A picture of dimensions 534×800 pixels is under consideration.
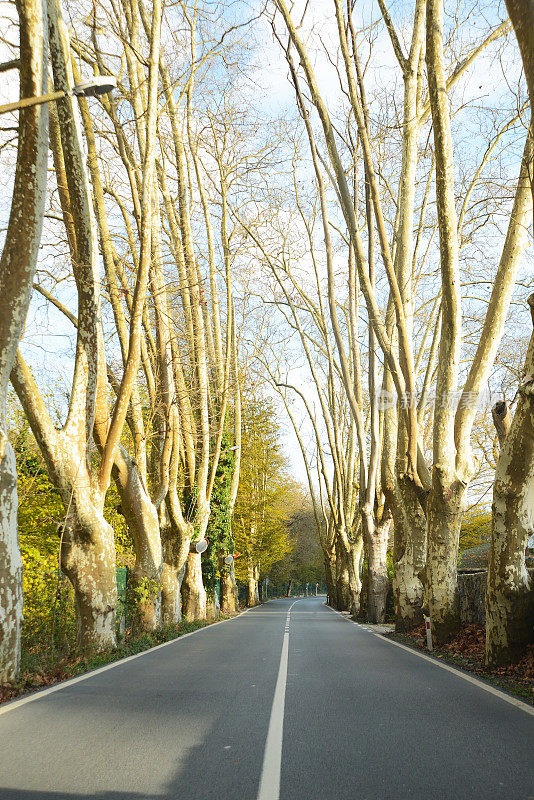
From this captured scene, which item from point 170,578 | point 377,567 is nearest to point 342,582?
point 377,567

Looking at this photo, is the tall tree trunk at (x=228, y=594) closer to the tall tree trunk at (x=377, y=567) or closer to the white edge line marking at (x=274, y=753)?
the tall tree trunk at (x=377, y=567)

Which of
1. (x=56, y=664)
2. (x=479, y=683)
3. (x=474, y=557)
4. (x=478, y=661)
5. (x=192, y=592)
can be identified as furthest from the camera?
(x=474, y=557)

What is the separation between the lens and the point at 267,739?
19.0 feet

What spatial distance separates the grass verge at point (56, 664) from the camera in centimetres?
831

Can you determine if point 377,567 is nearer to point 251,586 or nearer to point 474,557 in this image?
point 474,557

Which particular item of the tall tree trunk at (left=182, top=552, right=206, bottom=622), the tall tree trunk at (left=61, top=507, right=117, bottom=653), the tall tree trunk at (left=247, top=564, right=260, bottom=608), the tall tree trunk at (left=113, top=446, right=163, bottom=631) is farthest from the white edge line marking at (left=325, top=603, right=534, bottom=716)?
the tall tree trunk at (left=247, top=564, right=260, bottom=608)

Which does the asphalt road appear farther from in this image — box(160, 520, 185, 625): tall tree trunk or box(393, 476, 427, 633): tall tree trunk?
box(160, 520, 185, 625): tall tree trunk

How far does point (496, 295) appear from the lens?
483 inches

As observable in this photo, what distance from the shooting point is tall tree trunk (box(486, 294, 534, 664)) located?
902 centimetres

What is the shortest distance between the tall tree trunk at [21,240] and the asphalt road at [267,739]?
5.50 feet

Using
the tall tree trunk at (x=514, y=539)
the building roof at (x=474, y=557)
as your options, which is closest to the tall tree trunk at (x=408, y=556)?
the tall tree trunk at (x=514, y=539)

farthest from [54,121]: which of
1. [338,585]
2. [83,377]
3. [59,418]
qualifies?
[338,585]

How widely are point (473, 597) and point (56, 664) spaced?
317 inches

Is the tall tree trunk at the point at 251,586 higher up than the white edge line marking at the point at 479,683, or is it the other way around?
the white edge line marking at the point at 479,683
